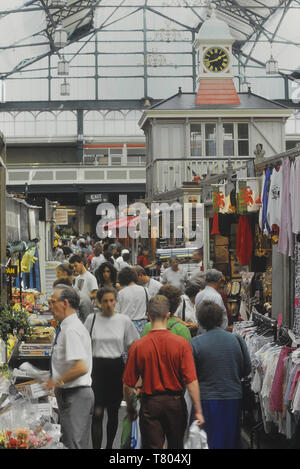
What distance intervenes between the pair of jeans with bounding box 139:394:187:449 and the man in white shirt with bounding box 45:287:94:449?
0.55 meters

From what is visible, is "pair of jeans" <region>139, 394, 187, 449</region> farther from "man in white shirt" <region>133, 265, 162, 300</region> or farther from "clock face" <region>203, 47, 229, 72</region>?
"clock face" <region>203, 47, 229, 72</region>

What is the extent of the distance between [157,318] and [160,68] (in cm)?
3544

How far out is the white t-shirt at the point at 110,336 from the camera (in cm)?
584

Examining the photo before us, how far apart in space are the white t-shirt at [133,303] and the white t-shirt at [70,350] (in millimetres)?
2937

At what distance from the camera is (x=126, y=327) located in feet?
19.5

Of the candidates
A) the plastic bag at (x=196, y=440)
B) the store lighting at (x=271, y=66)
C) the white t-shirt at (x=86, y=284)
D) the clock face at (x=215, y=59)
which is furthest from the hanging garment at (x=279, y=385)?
the store lighting at (x=271, y=66)

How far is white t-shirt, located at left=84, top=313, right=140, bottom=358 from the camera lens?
19.2ft

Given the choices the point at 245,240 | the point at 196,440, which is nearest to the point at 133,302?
the point at 245,240

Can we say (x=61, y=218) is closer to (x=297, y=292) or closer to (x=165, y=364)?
A: (x=297, y=292)

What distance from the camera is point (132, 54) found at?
38.5m

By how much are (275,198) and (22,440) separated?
447 centimetres

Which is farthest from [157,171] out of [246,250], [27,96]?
[27,96]

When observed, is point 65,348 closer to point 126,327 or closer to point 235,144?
point 126,327

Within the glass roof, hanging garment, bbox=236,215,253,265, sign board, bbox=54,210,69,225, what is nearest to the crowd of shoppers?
hanging garment, bbox=236,215,253,265
